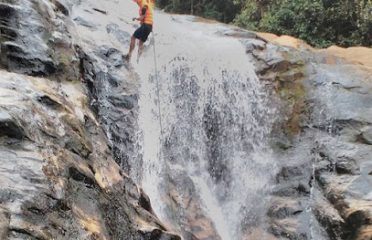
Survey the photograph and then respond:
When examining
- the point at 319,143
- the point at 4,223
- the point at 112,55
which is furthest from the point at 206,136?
the point at 4,223

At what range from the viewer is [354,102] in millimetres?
11891

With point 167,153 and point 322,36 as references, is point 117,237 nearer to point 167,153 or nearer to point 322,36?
point 167,153

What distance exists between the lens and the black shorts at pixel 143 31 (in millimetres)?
12586

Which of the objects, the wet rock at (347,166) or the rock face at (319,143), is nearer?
the rock face at (319,143)

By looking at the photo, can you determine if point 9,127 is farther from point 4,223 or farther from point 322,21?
point 322,21

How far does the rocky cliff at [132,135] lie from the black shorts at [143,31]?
34 centimetres

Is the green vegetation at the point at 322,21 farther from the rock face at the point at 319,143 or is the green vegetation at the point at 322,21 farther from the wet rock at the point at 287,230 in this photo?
the wet rock at the point at 287,230

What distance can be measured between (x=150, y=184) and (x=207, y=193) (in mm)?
1232

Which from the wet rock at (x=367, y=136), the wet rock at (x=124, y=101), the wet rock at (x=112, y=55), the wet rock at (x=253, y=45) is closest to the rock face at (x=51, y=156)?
the wet rock at (x=124, y=101)

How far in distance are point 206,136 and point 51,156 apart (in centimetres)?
680

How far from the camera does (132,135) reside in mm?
10961

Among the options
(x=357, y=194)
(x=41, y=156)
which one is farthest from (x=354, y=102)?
(x=41, y=156)

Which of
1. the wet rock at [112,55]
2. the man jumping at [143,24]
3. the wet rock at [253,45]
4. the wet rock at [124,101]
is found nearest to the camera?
the wet rock at [124,101]

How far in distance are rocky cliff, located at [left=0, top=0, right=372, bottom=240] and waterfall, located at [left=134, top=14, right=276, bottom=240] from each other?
0.15 ft
